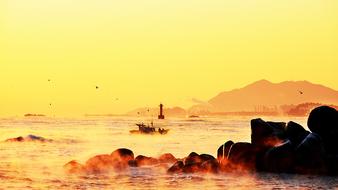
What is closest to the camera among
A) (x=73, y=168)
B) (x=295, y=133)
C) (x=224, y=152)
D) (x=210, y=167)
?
(x=210, y=167)

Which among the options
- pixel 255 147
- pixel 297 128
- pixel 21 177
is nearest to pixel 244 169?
pixel 255 147

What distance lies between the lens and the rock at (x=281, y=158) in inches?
1662

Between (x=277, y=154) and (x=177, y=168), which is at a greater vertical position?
(x=277, y=154)

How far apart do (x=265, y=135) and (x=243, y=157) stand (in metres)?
2.10

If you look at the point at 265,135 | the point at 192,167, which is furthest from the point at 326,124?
the point at 192,167

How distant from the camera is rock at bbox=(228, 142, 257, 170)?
1729 inches

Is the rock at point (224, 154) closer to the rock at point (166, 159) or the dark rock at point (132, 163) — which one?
the rock at point (166, 159)

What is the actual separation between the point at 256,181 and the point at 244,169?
5.19 meters

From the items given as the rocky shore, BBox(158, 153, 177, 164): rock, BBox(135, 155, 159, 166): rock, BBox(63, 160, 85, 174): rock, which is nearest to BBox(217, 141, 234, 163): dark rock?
the rocky shore

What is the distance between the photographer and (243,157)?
145ft

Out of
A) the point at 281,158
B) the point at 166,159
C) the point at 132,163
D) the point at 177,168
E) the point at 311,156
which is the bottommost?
the point at 177,168

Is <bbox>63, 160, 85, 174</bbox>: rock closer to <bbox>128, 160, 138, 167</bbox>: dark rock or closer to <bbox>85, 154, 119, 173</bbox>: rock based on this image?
<bbox>85, 154, 119, 173</bbox>: rock

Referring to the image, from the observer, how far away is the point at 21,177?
41875 mm

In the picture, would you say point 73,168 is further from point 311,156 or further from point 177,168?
point 311,156
